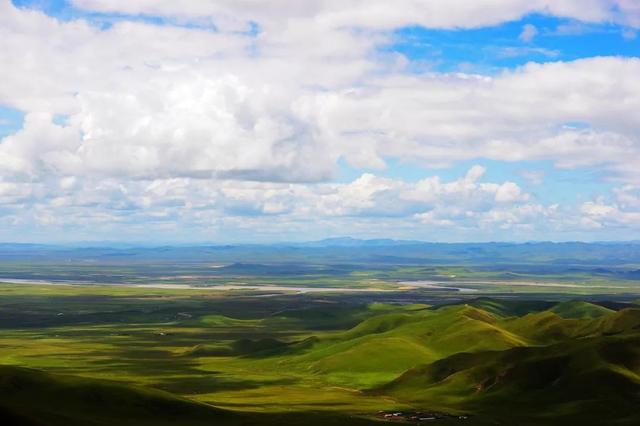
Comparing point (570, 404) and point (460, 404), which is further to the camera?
point (460, 404)

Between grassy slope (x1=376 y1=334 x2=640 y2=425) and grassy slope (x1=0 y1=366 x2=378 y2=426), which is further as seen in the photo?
grassy slope (x1=376 y1=334 x2=640 y2=425)

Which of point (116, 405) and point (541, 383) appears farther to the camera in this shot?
point (541, 383)

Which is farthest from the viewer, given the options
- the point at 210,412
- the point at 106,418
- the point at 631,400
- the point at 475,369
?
the point at 475,369

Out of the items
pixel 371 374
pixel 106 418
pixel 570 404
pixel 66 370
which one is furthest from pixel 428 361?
pixel 106 418

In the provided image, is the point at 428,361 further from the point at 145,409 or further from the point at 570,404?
the point at 145,409

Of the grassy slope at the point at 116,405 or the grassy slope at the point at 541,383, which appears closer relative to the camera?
the grassy slope at the point at 116,405

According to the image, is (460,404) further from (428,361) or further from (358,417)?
(428,361)

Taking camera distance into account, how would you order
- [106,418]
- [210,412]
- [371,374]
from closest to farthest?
[106,418] < [210,412] < [371,374]

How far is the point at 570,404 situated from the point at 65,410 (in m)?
75.9

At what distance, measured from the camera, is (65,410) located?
11606 centimetres

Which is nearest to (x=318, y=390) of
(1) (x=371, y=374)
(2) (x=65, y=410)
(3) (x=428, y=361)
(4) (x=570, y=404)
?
(1) (x=371, y=374)

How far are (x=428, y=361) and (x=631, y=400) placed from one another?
6717cm

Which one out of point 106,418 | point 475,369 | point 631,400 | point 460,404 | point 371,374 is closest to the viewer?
point 106,418

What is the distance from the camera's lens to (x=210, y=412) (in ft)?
404
